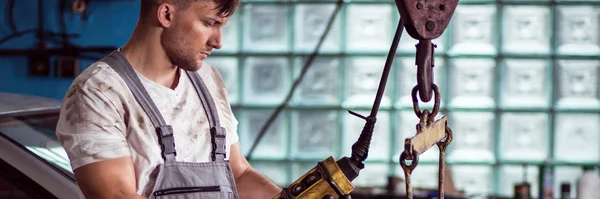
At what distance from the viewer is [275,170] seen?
5.54 meters

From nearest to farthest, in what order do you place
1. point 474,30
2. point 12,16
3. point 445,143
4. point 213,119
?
point 445,143 < point 213,119 < point 12,16 < point 474,30

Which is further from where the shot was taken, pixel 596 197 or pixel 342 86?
pixel 342 86

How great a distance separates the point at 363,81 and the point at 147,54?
3.55 metres

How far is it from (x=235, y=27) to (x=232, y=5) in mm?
3537

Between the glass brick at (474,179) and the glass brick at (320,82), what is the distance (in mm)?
811

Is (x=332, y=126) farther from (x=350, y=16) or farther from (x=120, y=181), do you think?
(x=120, y=181)

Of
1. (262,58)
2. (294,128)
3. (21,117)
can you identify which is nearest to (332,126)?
(294,128)

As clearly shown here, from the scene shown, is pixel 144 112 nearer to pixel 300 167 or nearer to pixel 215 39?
pixel 215 39

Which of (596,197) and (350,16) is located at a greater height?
(350,16)

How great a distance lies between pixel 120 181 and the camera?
5.79 feet

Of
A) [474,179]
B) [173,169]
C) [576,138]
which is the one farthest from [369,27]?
[173,169]

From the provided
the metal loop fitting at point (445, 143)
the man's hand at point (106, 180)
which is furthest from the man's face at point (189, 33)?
the metal loop fitting at point (445, 143)

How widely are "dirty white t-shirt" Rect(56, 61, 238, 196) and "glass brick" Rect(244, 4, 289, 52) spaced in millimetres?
3437

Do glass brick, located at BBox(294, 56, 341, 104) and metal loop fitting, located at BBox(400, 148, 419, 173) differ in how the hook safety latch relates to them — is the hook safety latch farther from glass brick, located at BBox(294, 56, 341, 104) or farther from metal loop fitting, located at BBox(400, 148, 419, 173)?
glass brick, located at BBox(294, 56, 341, 104)
